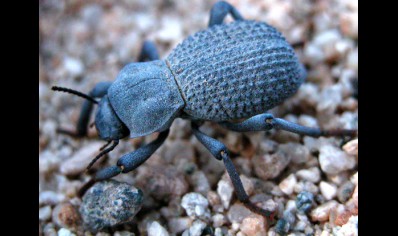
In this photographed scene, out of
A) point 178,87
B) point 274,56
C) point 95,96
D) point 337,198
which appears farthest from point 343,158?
point 95,96

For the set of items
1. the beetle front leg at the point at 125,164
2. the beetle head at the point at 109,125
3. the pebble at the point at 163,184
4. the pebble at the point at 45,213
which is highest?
the beetle head at the point at 109,125

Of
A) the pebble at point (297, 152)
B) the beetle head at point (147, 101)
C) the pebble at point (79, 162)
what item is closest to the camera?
the beetle head at point (147, 101)

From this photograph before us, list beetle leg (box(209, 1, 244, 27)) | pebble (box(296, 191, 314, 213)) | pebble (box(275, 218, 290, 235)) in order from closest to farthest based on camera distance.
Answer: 1. pebble (box(275, 218, 290, 235))
2. pebble (box(296, 191, 314, 213))
3. beetle leg (box(209, 1, 244, 27))

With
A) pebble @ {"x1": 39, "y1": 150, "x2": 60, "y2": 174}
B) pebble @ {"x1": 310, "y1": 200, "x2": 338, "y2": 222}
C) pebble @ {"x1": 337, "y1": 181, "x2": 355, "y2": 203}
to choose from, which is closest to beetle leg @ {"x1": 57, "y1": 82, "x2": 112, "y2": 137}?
pebble @ {"x1": 39, "y1": 150, "x2": 60, "y2": 174}

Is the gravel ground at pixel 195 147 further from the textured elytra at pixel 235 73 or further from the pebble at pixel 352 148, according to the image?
the textured elytra at pixel 235 73

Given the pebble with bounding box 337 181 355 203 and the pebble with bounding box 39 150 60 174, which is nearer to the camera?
the pebble with bounding box 337 181 355 203

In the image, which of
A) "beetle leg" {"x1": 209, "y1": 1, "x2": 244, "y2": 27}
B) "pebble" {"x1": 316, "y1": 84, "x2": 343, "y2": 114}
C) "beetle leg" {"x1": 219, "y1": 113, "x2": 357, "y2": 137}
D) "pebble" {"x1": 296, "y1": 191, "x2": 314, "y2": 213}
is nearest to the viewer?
"pebble" {"x1": 296, "y1": 191, "x2": 314, "y2": 213}

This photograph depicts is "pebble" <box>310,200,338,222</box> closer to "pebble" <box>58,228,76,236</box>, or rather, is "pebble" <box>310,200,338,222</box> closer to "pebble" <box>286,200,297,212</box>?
"pebble" <box>286,200,297,212</box>

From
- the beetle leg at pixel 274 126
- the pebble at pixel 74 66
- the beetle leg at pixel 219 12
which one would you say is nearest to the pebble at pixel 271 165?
the beetle leg at pixel 274 126
